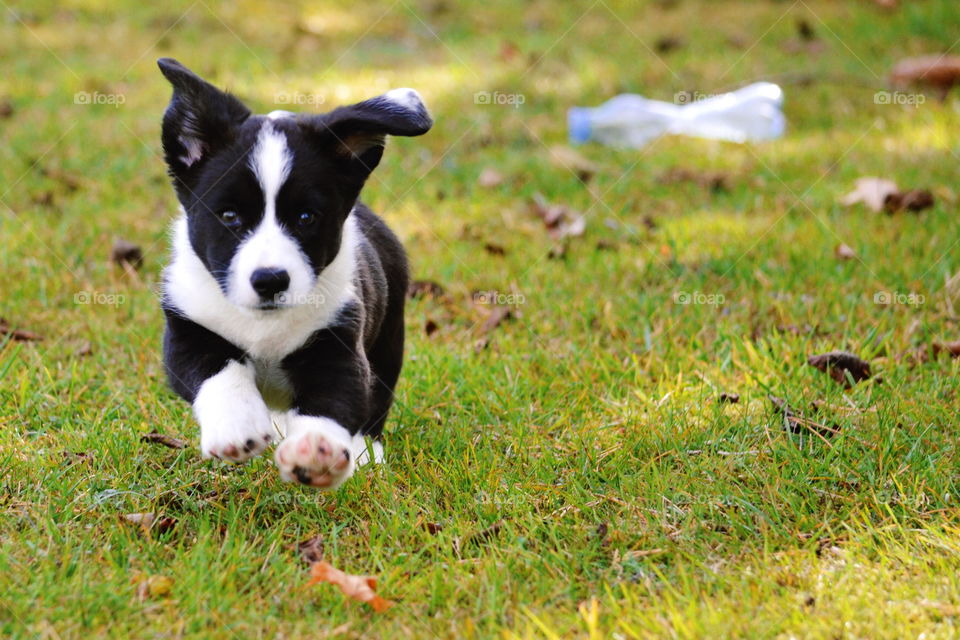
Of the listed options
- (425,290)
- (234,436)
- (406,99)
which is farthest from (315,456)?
(425,290)

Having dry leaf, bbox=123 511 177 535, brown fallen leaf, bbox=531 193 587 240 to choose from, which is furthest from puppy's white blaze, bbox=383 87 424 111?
brown fallen leaf, bbox=531 193 587 240

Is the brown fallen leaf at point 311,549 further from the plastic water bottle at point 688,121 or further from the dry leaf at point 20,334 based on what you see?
the plastic water bottle at point 688,121

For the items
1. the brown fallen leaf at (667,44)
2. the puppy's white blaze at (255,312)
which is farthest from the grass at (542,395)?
the brown fallen leaf at (667,44)

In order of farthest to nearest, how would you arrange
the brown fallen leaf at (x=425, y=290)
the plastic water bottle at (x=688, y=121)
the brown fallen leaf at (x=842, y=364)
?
the plastic water bottle at (x=688, y=121)
the brown fallen leaf at (x=425, y=290)
the brown fallen leaf at (x=842, y=364)

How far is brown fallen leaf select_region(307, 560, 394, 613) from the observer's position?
245 cm

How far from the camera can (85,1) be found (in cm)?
912

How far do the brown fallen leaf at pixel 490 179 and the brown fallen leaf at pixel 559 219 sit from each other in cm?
35

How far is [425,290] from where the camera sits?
4.59 meters

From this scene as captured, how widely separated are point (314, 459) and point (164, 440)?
0.87 metres

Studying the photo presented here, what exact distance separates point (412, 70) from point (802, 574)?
19.3ft

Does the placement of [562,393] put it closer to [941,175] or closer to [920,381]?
[920,381]

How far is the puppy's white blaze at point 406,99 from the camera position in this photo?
112 inches

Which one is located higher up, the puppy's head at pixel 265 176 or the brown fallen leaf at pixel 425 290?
the puppy's head at pixel 265 176

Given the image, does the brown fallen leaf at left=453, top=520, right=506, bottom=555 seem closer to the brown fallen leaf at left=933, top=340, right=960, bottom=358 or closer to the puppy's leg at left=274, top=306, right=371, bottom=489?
the puppy's leg at left=274, top=306, right=371, bottom=489
